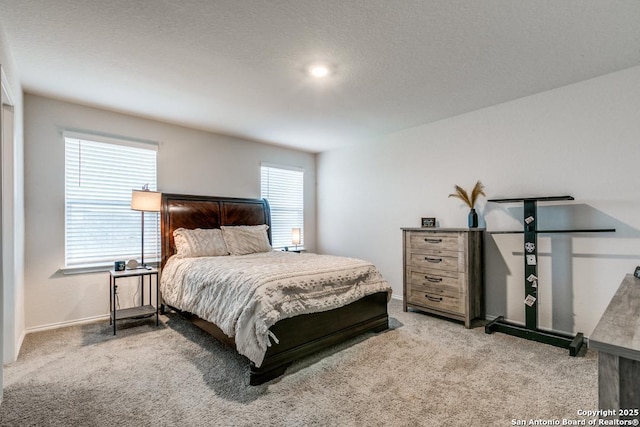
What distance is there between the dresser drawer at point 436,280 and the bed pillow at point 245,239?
2.08m

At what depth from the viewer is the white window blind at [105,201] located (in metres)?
3.55

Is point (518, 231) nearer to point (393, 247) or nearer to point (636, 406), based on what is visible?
point (393, 247)

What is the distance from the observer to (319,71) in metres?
2.79

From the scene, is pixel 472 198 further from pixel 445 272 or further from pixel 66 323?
pixel 66 323

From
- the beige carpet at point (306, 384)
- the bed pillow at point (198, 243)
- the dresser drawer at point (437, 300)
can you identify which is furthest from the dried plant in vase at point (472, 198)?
the bed pillow at point (198, 243)

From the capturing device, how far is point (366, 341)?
9.84 feet

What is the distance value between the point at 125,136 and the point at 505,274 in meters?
4.99

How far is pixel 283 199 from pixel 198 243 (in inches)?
81.4

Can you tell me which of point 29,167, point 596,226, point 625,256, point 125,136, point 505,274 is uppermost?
point 125,136

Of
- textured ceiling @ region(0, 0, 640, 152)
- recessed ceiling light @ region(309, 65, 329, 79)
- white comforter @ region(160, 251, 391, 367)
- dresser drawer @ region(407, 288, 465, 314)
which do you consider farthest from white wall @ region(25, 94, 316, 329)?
dresser drawer @ region(407, 288, 465, 314)

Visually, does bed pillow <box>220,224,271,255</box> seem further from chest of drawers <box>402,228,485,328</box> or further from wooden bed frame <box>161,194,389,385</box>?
chest of drawers <box>402,228,485,328</box>

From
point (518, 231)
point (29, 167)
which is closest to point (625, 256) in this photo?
point (518, 231)

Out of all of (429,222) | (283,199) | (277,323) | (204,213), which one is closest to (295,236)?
(283,199)

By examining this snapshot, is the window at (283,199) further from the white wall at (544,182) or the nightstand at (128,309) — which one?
the nightstand at (128,309)
